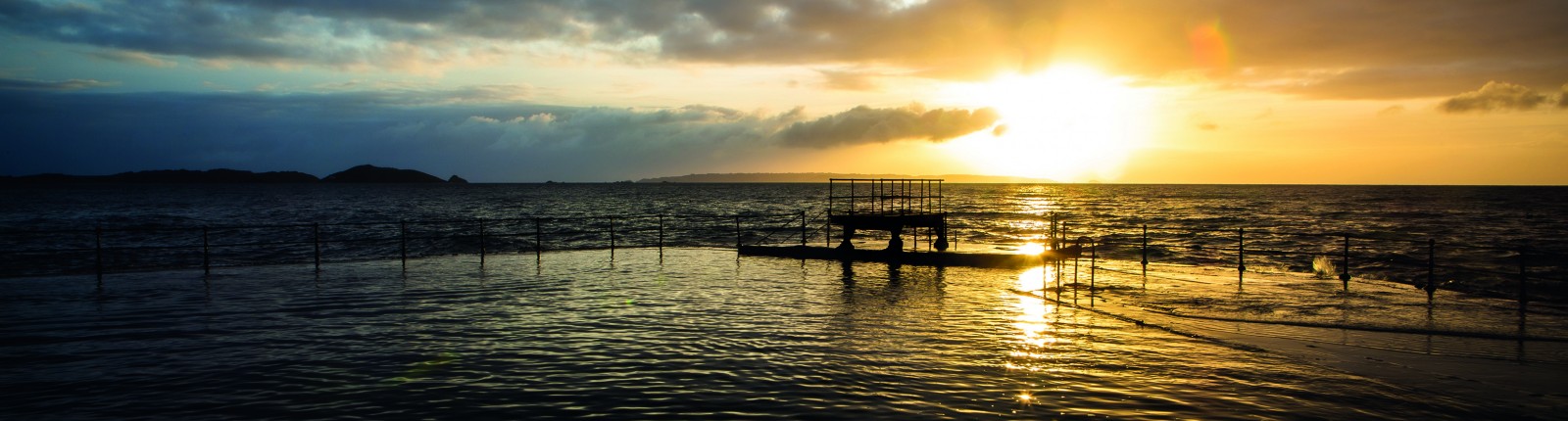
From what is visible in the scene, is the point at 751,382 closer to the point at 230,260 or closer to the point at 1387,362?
the point at 1387,362

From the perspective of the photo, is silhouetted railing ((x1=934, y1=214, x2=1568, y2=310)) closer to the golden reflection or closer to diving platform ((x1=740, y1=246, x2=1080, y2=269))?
diving platform ((x1=740, y1=246, x2=1080, y2=269))

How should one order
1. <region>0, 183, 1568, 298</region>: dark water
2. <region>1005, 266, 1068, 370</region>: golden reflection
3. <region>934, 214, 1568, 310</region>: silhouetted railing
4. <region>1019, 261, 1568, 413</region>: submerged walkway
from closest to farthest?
<region>1019, 261, 1568, 413</region>: submerged walkway, <region>1005, 266, 1068, 370</region>: golden reflection, <region>934, 214, 1568, 310</region>: silhouetted railing, <region>0, 183, 1568, 298</region>: dark water

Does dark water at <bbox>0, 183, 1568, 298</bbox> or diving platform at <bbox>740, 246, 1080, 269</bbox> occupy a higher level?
diving platform at <bbox>740, 246, 1080, 269</bbox>

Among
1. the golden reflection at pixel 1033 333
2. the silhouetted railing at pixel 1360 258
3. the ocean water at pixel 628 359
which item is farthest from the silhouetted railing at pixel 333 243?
the silhouetted railing at pixel 1360 258

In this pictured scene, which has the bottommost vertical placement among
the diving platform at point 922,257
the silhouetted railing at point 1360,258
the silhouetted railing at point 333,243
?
the silhouetted railing at point 333,243

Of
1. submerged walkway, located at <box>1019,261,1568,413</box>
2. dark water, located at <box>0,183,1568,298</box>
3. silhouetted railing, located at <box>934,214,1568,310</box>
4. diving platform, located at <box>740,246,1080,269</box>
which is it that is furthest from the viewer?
dark water, located at <box>0,183,1568,298</box>

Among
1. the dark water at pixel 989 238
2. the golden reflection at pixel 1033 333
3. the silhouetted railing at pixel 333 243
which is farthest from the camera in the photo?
the silhouetted railing at pixel 333 243

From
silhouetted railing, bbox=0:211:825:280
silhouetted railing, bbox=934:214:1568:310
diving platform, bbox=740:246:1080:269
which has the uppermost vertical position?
diving platform, bbox=740:246:1080:269

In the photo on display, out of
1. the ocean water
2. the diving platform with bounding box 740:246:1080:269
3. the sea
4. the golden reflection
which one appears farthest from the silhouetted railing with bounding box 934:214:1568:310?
the ocean water

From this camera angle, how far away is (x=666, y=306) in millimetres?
15891

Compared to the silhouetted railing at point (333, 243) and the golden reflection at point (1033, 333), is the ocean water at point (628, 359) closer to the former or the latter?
the golden reflection at point (1033, 333)

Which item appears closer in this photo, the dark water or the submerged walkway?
the submerged walkway

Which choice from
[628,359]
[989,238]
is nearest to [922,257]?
[628,359]

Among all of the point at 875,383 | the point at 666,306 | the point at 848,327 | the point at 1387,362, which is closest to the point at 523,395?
the point at 875,383
